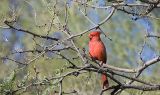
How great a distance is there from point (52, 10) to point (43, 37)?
0.25m

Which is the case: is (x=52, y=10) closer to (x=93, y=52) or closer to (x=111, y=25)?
(x=93, y=52)

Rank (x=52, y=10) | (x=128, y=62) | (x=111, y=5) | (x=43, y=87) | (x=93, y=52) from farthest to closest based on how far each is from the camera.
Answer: (x=128, y=62)
(x=93, y=52)
(x=43, y=87)
(x=52, y=10)
(x=111, y=5)

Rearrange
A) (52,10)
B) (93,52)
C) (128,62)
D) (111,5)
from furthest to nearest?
(128,62)
(93,52)
(52,10)
(111,5)

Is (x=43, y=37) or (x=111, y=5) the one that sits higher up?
(x=111, y=5)

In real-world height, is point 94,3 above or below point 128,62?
above

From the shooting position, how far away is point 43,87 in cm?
Result: 473

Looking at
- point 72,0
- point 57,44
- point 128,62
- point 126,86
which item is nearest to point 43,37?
point 57,44

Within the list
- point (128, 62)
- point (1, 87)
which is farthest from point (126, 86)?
point (128, 62)

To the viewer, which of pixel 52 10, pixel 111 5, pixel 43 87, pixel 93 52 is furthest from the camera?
pixel 93 52

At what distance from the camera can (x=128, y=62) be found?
421 inches

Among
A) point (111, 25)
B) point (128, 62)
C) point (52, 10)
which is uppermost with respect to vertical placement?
point (52, 10)

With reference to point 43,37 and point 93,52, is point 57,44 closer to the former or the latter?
point 43,37

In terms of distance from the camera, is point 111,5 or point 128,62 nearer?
point 111,5

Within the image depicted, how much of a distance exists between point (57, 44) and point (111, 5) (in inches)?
23.3
